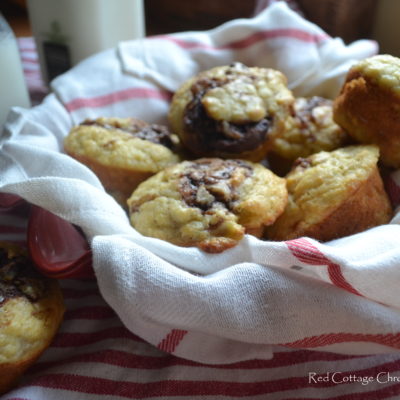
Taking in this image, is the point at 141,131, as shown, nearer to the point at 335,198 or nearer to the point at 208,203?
the point at 208,203

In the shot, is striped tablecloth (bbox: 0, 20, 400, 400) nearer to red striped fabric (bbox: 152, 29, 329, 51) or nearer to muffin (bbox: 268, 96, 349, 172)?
muffin (bbox: 268, 96, 349, 172)

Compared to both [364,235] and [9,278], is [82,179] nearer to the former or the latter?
[9,278]

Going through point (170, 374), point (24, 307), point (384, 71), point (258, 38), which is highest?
point (384, 71)

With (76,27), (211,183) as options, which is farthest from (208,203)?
(76,27)

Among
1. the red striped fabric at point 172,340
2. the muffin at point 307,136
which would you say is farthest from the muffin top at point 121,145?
the red striped fabric at point 172,340

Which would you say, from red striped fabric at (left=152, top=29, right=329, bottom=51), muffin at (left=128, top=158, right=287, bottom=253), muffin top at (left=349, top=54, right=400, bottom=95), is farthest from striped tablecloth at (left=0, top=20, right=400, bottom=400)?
red striped fabric at (left=152, top=29, right=329, bottom=51)

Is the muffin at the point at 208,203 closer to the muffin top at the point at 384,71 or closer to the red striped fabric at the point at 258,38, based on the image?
the muffin top at the point at 384,71
